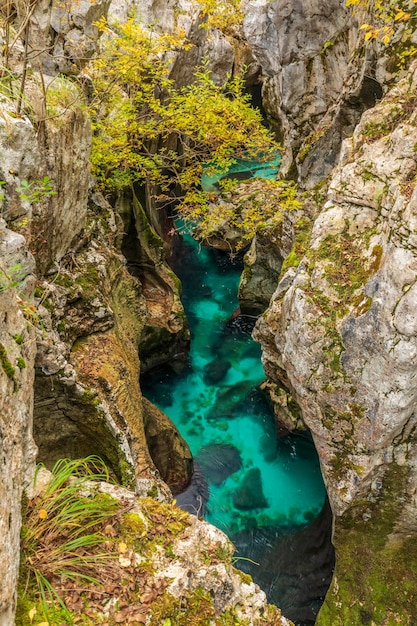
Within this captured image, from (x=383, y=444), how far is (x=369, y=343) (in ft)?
5.46

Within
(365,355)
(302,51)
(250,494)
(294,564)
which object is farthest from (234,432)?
→ (302,51)

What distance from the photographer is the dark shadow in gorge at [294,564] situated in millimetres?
9266

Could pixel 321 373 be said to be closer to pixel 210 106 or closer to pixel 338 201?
pixel 338 201

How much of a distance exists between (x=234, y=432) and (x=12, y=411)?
10.1 metres

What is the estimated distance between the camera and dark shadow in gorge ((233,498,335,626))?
9.27 meters

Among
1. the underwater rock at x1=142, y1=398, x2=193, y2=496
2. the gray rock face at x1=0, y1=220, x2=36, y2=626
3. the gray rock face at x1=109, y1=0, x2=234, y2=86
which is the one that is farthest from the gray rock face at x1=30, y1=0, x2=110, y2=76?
the underwater rock at x1=142, y1=398, x2=193, y2=496

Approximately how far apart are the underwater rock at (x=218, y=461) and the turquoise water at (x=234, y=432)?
27 mm

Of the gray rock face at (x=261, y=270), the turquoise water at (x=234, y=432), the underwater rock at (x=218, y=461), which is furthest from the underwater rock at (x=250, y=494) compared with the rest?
the gray rock face at (x=261, y=270)

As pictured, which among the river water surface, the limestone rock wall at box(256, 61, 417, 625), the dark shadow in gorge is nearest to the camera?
the limestone rock wall at box(256, 61, 417, 625)

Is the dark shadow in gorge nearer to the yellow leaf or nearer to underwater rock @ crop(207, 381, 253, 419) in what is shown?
underwater rock @ crop(207, 381, 253, 419)

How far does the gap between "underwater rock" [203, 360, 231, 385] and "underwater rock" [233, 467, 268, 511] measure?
356cm

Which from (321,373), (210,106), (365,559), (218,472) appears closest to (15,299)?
(321,373)

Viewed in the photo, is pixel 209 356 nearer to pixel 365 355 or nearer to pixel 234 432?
pixel 234 432

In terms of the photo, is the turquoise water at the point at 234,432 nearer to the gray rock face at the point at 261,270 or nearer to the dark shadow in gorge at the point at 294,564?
the dark shadow in gorge at the point at 294,564
